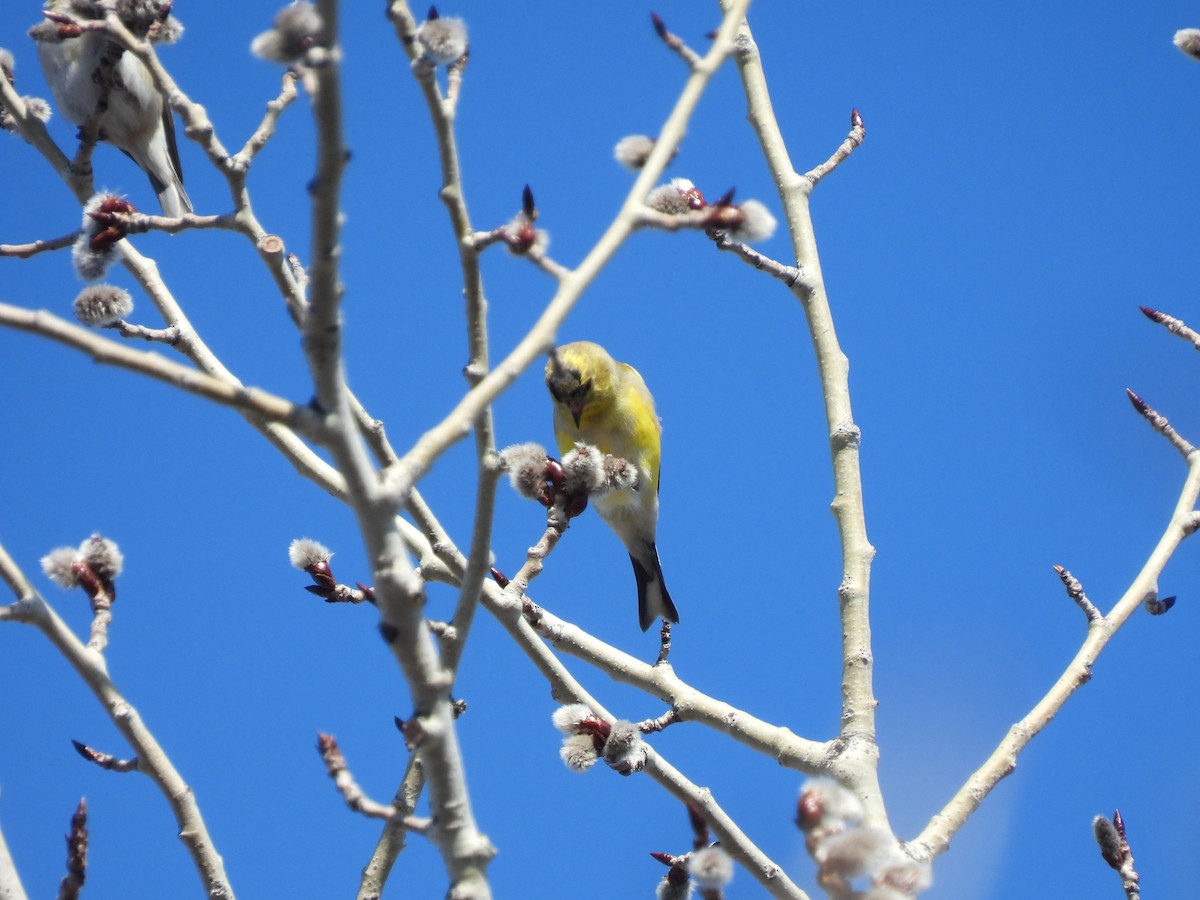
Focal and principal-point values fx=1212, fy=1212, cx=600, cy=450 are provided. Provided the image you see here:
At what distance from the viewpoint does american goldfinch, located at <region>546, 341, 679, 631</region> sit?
6293 millimetres

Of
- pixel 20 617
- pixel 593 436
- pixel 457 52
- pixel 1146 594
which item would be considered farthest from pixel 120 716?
pixel 593 436

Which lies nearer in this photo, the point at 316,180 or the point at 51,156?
the point at 316,180

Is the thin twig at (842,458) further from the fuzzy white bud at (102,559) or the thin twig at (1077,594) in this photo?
the fuzzy white bud at (102,559)

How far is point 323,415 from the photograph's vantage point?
1827 millimetres

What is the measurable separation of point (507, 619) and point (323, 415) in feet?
5.41

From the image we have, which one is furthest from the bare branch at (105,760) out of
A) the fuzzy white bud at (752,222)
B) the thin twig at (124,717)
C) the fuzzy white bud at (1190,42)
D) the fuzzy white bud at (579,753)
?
the fuzzy white bud at (1190,42)

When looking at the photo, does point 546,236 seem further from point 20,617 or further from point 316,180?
point 20,617

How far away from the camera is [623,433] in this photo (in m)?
6.60

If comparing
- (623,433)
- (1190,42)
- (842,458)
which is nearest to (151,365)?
(842,458)

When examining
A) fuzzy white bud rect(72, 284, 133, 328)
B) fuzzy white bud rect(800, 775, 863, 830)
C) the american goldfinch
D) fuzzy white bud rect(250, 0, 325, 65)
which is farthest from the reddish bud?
the american goldfinch

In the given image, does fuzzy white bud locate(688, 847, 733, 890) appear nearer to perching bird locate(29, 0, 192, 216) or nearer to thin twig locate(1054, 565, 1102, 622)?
thin twig locate(1054, 565, 1102, 622)

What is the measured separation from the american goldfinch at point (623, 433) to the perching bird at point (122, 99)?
7.20 feet

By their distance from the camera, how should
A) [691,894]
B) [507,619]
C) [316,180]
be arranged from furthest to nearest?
[507,619] → [691,894] → [316,180]

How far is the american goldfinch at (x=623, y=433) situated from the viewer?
629 cm
